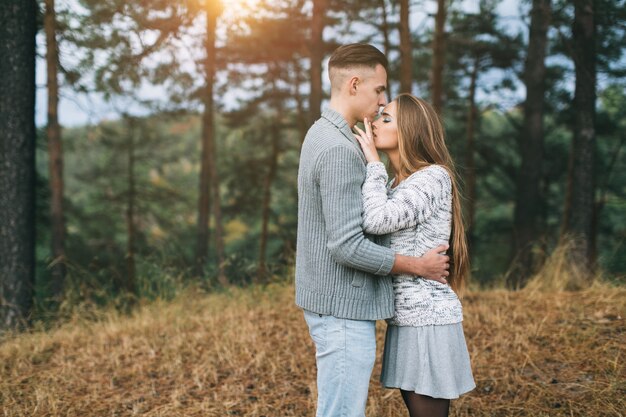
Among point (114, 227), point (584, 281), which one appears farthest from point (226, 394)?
point (114, 227)

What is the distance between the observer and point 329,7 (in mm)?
12000

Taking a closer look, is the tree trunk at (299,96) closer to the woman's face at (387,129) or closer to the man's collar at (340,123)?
the woman's face at (387,129)

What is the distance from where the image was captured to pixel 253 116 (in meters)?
18.0

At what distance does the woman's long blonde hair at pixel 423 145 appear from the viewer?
2.52 metres

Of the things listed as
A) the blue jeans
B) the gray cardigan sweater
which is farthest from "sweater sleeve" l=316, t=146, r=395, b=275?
the blue jeans

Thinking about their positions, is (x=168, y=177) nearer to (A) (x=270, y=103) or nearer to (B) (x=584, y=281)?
(A) (x=270, y=103)

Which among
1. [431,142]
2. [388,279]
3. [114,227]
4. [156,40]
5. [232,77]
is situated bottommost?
[114,227]

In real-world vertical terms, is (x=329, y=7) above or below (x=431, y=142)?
above

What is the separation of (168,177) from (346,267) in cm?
3396

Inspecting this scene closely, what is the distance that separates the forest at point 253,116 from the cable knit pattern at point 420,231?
437mm

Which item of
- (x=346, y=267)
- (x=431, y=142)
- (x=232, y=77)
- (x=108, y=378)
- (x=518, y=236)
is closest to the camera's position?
(x=346, y=267)

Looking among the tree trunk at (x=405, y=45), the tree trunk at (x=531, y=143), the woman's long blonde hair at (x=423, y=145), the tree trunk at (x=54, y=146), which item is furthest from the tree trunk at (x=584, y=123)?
the tree trunk at (x=54, y=146)

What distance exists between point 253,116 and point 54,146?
29.6ft

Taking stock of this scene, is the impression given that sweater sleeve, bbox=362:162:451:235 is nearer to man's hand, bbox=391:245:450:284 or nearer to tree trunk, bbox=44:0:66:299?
man's hand, bbox=391:245:450:284
